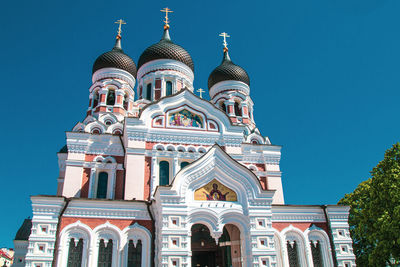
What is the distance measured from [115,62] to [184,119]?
328 inches

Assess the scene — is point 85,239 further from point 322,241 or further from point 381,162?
point 381,162

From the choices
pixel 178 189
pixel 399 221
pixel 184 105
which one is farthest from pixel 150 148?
pixel 399 221

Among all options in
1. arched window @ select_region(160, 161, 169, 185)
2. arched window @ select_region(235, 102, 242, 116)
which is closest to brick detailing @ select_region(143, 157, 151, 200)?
arched window @ select_region(160, 161, 169, 185)

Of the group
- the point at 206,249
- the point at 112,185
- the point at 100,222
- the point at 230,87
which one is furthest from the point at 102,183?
the point at 230,87

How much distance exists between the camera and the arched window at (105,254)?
458 inches

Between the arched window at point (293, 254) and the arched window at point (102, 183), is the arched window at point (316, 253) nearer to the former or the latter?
the arched window at point (293, 254)

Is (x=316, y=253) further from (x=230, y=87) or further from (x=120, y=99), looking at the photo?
(x=120, y=99)

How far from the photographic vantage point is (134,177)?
14992 millimetres

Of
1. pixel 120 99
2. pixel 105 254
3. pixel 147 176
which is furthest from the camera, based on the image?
pixel 120 99

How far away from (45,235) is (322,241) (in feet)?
32.2

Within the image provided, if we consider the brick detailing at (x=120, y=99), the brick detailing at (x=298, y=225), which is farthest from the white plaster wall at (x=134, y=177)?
the brick detailing at (x=120, y=99)

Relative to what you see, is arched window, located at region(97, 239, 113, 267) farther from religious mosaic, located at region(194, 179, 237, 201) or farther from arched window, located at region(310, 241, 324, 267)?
arched window, located at region(310, 241, 324, 267)

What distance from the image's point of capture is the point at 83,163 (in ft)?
54.4

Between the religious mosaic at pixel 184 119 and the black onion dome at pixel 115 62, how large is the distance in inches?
302
